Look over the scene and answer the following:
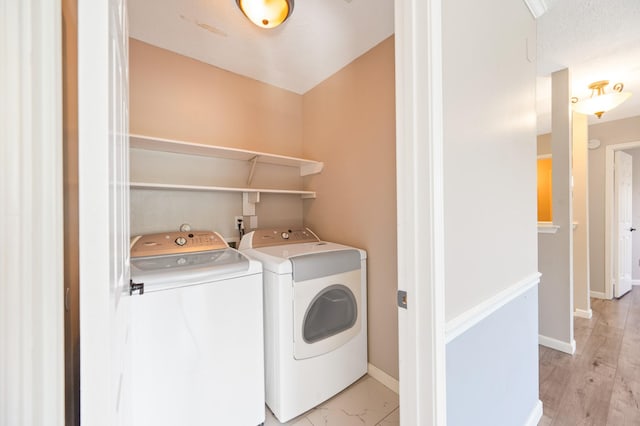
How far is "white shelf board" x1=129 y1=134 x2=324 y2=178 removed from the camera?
164cm

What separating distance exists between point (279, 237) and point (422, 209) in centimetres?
144

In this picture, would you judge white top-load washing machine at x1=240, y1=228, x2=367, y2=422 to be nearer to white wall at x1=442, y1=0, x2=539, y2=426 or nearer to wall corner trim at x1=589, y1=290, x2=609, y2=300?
white wall at x1=442, y1=0, x2=539, y2=426

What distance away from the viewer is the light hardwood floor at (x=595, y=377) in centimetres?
151

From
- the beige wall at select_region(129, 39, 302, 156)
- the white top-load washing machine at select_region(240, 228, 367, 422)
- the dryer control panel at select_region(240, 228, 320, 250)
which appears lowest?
the white top-load washing machine at select_region(240, 228, 367, 422)

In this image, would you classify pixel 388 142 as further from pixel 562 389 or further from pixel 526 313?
pixel 562 389

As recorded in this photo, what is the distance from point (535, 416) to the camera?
4.73 feet

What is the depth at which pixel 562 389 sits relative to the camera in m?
1.73

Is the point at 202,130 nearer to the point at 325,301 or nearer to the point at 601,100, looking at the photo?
the point at 325,301

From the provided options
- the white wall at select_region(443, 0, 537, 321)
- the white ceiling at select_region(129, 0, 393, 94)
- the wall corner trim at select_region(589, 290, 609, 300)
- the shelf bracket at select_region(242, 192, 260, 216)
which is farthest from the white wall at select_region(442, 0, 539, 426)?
the wall corner trim at select_region(589, 290, 609, 300)

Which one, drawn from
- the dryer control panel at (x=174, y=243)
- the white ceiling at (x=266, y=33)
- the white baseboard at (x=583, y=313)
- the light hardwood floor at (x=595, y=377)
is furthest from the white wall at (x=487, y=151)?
the white baseboard at (x=583, y=313)

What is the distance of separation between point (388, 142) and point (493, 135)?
715mm

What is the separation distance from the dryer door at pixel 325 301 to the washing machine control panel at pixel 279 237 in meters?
0.52

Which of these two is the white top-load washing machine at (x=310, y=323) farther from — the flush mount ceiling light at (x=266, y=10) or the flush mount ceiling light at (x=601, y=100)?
the flush mount ceiling light at (x=601, y=100)

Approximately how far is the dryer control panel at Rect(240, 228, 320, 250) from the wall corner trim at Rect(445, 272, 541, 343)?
4.50 ft
